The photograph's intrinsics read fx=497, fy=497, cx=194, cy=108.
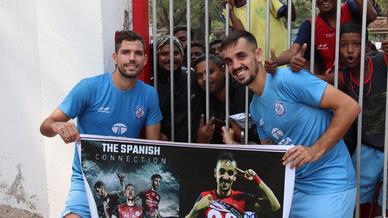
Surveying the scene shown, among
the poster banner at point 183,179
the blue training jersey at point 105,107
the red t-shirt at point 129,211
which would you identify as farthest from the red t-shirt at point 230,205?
the blue training jersey at point 105,107

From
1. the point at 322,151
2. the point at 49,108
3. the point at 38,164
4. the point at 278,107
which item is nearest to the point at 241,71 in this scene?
the point at 278,107

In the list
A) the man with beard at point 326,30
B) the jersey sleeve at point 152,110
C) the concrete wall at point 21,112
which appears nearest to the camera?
the jersey sleeve at point 152,110

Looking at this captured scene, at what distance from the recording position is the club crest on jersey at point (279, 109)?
2617 millimetres

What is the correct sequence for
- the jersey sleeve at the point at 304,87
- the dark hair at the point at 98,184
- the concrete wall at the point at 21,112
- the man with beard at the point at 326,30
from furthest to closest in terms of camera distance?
1. the concrete wall at the point at 21,112
2. the man with beard at the point at 326,30
3. the dark hair at the point at 98,184
4. the jersey sleeve at the point at 304,87

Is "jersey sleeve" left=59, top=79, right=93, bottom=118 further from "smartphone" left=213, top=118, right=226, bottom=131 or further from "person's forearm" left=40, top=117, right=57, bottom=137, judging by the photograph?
"smartphone" left=213, top=118, right=226, bottom=131

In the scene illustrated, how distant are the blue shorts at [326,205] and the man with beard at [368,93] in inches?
15.2

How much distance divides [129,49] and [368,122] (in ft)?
4.84

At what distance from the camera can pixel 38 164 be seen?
386 cm

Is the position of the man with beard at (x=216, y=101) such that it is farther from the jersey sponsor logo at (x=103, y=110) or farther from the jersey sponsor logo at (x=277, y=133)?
the jersey sponsor logo at (x=103, y=110)

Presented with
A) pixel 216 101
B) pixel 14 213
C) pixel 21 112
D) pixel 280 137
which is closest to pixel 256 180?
pixel 280 137

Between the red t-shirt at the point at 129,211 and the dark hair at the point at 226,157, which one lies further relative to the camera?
the red t-shirt at the point at 129,211

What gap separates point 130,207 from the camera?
2848 mm

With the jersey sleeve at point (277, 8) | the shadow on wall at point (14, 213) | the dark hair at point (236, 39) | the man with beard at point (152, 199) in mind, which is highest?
the jersey sleeve at point (277, 8)

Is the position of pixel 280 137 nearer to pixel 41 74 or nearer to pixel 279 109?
pixel 279 109
